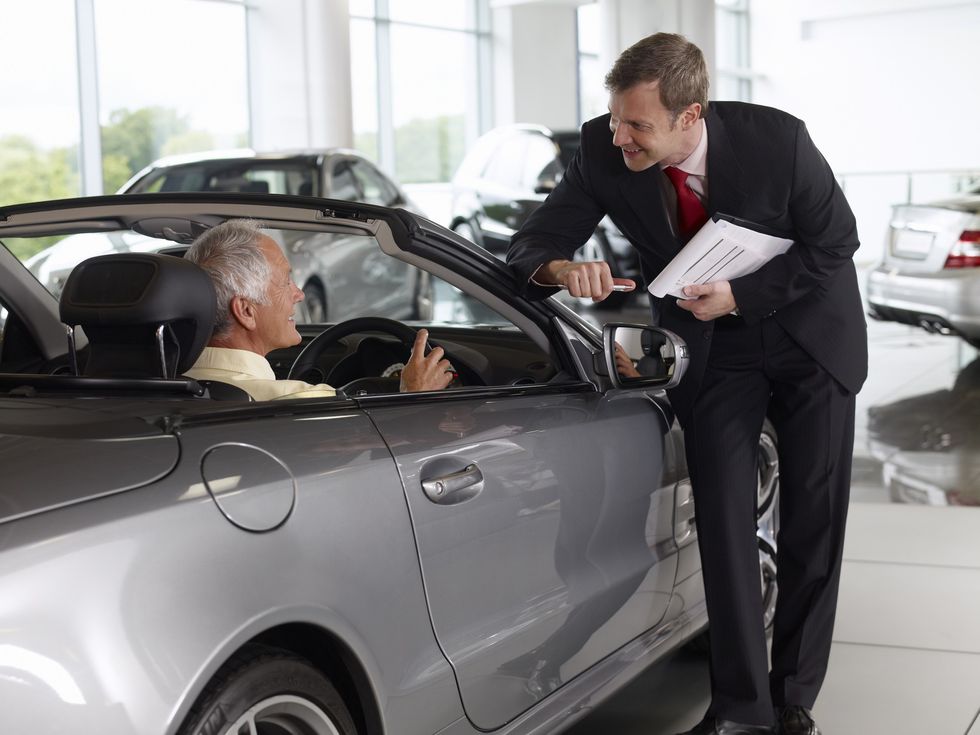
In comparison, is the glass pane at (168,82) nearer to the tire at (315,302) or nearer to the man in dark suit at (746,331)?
the tire at (315,302)


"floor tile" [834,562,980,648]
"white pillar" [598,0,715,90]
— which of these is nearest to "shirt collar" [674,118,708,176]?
"floor tile" [834,562,980,648]

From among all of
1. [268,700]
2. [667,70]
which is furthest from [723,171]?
[268,700]

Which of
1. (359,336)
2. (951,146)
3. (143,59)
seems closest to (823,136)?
(951,146)

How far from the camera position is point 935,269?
7977 mm


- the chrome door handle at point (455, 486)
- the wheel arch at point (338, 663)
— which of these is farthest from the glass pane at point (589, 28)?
the wheel arch at point (338, 663)

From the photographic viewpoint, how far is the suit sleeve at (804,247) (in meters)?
2.84

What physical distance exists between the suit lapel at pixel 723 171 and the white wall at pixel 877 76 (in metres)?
27.5

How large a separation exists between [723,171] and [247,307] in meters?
1.13

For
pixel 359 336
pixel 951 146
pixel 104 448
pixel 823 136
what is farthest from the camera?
pixel 823 136

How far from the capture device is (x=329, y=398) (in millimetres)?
2211

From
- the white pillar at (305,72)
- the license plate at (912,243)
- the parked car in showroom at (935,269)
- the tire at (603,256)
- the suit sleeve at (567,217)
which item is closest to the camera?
the suit sleeve at (567,217)

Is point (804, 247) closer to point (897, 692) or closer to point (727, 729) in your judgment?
point (727, 729)

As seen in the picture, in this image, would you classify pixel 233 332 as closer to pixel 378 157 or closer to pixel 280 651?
pixel 280 651

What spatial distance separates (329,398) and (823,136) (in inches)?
1267
